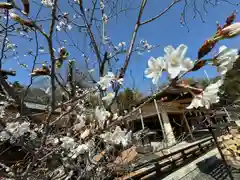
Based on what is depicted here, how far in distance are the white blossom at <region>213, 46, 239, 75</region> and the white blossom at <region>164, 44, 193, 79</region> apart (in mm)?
106

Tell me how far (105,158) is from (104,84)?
3.16 feet

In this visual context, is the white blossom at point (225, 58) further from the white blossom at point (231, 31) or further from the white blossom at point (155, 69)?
the white blossom at point (155, 69)

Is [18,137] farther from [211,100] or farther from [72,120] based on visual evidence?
[211,100]

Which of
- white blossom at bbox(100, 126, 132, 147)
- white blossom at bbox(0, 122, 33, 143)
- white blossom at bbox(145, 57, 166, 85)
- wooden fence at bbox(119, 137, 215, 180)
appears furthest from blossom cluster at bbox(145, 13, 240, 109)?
wooden fence at bbox(119, 137, 215, 180)

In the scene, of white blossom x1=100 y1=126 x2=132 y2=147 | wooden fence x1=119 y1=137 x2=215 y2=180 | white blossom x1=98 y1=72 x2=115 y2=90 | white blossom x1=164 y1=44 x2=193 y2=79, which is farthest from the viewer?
wooden fence x1=119 y1=137 x2=215 y2=180

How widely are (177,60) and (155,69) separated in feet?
0.31

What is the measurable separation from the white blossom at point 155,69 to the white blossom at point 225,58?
0.18 m

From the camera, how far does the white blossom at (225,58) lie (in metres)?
0.60

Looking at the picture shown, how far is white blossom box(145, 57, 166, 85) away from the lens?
65cm

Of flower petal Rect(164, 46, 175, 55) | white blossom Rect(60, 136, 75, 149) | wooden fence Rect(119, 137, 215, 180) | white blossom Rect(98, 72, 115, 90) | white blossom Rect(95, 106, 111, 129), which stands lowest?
wooden fence Rect(119, 137, 215, 180)

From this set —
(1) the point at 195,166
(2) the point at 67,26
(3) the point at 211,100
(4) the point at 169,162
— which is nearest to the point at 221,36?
(3) the point at 211,100

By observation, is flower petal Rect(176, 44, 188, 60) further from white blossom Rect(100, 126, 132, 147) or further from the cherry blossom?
the cherry blossom

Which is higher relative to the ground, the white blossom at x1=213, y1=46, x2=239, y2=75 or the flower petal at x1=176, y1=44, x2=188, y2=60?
the flower petal at x1=176, y1=44, x2=188, y2=60

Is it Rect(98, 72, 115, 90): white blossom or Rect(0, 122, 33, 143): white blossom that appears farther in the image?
Rect(0, 122, 33, 143): white blossom
